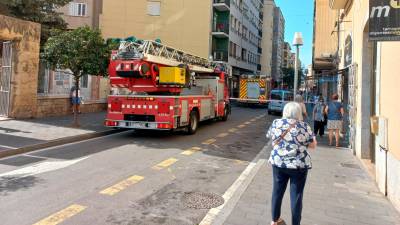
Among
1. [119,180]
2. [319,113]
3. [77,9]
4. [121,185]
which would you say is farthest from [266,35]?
[121,185]

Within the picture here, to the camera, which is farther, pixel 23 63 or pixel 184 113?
pixel 23 63

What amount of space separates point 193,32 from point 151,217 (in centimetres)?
3547

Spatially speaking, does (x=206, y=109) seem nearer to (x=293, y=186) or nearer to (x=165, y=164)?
(x=165, y=164)

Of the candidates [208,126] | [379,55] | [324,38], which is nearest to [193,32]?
[324,38]

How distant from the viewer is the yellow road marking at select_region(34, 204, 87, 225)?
5.12m

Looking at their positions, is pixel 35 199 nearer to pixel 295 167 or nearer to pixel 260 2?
pixel 295 167

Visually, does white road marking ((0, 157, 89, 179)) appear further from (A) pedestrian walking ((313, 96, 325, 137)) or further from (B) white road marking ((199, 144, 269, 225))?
(A) pedestrian walking ((313, 96, 325, 137))

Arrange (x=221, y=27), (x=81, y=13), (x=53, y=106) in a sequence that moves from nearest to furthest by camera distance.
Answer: (x=53, y=106), (x=81, y=13), (x=221, y=27)

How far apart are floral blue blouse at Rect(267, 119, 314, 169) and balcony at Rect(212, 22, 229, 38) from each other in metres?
38.3

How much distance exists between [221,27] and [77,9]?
15252 millimetres

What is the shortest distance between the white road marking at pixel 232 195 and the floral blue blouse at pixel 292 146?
1.22 metres

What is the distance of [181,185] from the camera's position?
7.27 meters

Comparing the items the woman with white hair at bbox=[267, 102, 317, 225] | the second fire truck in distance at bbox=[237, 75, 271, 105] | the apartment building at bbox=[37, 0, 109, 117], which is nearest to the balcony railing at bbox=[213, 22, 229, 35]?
the second fire truck in distance at bbox=[237, 75, 271, 105]

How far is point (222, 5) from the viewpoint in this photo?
4294 cm
